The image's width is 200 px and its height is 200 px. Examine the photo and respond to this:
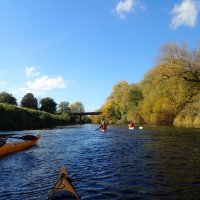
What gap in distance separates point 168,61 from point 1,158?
1154 inches

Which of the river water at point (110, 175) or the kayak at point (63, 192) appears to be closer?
the kayak at point (63, 192)

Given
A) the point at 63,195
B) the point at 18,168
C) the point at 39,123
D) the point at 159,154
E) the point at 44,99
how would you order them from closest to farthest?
1. the point at 63,195
2. the point at 18,168
3. the point at 159,154
4. the point at 39,123
5. the point at 44,99

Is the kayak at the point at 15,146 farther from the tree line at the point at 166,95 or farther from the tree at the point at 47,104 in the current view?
the tree at the point at 47,104

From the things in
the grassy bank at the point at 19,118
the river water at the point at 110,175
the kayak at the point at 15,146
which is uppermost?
the grassy bank at the point at 19,118

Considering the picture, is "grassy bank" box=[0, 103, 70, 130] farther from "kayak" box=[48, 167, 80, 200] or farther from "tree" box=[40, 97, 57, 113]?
"kayak" box=[48, 167, 80, 200]

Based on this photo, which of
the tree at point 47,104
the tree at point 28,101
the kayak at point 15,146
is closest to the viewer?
the kayak at point 15,146

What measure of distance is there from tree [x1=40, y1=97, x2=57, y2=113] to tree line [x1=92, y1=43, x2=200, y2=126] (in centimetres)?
2217

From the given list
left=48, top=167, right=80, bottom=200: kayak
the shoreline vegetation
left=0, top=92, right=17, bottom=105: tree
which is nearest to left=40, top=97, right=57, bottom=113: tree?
the shoreline vegetation

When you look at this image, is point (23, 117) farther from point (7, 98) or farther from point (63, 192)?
point (63, 192)

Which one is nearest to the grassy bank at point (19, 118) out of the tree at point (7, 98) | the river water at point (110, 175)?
the tree at point (7, 98)

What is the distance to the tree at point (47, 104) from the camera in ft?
408

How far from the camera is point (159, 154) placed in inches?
875

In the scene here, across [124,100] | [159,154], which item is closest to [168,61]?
[159,154]

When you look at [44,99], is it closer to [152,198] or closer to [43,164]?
[43,164]
